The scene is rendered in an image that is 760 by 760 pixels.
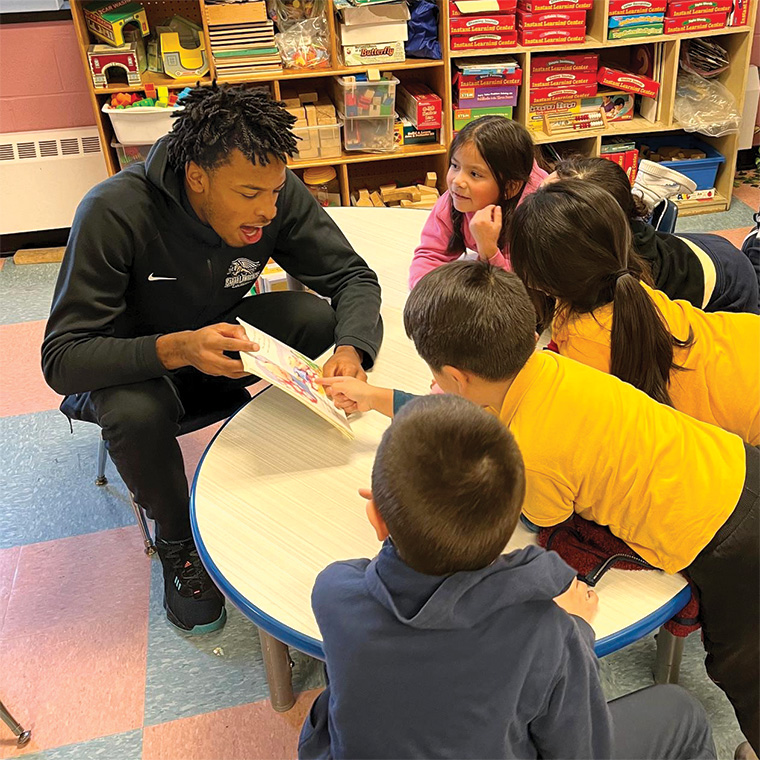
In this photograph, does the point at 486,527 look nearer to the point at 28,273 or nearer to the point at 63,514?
the point at 63,514

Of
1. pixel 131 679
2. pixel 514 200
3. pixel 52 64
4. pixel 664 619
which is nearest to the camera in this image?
pixel 664 619

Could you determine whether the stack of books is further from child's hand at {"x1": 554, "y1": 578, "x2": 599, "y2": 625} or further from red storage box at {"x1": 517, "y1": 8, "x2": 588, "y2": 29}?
child's hand at {"x1": 554, "y1": 578, "x2": 599, "y2": 625}

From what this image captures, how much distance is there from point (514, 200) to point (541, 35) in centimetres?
174

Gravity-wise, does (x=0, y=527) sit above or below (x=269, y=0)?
below

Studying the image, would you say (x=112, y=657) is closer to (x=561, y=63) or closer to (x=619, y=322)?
(x=619, y=322)

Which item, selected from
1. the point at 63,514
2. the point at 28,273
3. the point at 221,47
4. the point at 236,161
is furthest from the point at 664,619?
the point at 28,273

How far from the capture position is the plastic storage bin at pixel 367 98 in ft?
11.3

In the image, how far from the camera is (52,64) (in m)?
3.56

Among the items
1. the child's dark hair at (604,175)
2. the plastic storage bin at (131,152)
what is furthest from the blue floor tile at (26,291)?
the child's dark hair at (604,175)

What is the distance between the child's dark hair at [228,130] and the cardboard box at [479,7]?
204 cm

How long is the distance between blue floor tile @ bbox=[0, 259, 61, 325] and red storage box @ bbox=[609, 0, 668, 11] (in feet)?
9.16

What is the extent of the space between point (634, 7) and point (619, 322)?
2.65m

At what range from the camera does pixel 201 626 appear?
1889 millimetres

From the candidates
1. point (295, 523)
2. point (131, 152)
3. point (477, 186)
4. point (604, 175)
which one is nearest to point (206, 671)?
point (295, 523)
